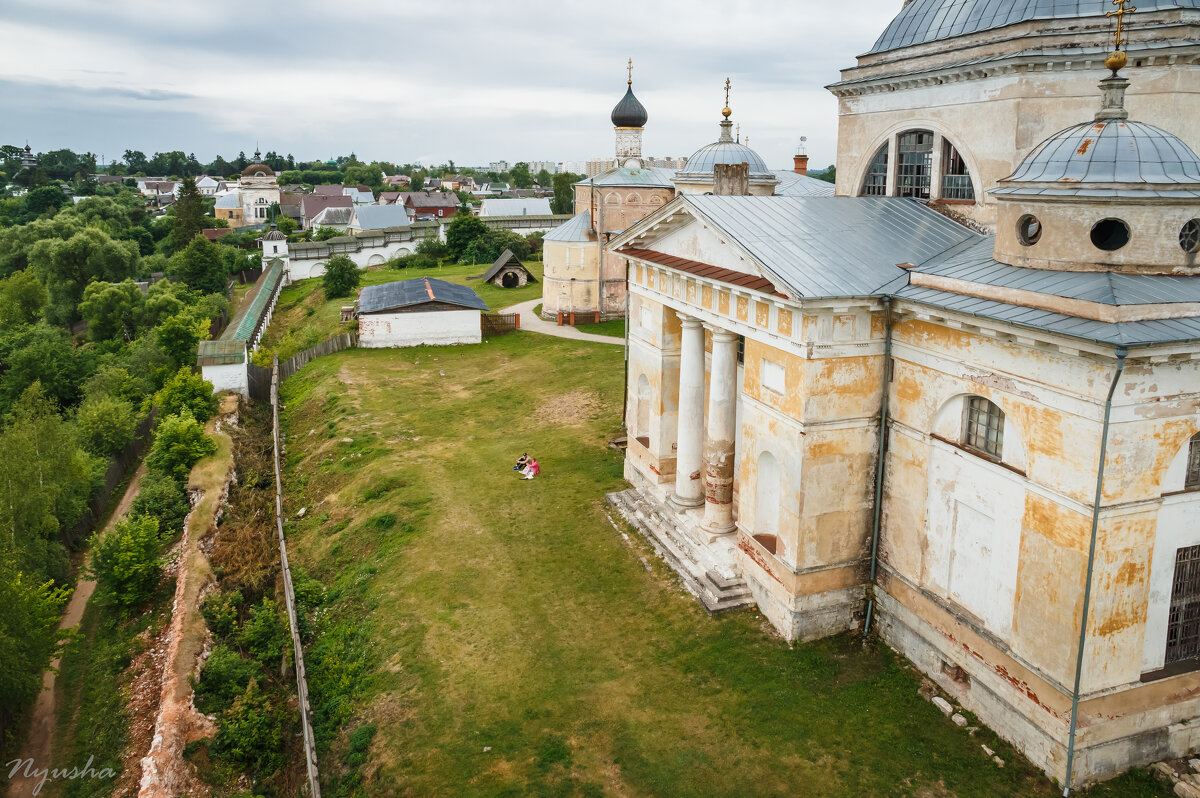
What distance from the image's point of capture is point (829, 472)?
1438 centimetres

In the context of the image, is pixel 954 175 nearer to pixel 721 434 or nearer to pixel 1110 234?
pixel 1110 234

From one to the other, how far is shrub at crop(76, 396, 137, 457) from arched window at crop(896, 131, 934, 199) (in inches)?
1077

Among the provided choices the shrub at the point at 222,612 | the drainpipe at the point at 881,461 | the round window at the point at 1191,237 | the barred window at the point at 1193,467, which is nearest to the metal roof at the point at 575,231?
the shrub at the point at 222,612

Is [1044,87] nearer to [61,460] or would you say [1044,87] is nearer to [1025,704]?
[1025,704]

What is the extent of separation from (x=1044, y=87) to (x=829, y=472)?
8.26 meters

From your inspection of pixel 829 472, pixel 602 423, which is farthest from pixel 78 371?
pixel 829 472

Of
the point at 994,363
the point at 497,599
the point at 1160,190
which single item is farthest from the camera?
the point at 497,599

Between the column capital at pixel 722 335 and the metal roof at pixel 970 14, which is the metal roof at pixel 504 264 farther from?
the column capital at pixel 722 335

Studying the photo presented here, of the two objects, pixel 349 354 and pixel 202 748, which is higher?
pixel 349 354

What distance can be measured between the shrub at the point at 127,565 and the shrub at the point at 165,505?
254cm

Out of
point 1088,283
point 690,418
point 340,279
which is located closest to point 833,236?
point 1088,283

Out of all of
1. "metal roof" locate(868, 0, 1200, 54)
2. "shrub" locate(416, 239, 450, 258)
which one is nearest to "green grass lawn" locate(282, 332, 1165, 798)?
"metal roof" locate(868, 0, 1200, 54)

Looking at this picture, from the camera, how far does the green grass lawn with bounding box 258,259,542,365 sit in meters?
43.0
